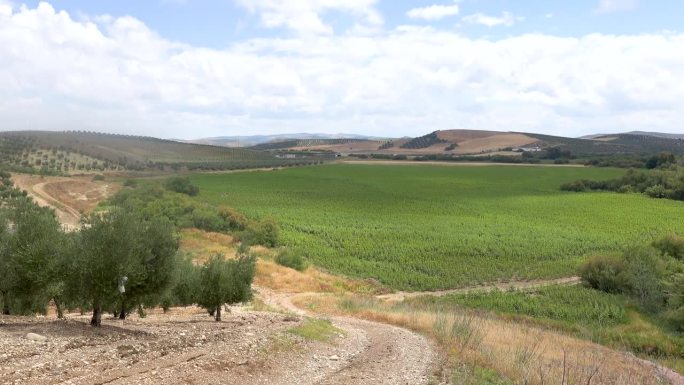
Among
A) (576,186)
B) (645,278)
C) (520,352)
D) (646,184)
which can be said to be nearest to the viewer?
(520,352)

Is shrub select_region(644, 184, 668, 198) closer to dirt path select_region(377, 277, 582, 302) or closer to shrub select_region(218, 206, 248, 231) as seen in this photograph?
dirt path select_region(377, 277, 582, 302)

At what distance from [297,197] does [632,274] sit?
2851 inches

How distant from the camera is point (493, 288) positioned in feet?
148

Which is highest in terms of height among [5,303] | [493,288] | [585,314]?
[5,303]

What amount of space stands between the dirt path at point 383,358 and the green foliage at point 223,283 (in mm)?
5752

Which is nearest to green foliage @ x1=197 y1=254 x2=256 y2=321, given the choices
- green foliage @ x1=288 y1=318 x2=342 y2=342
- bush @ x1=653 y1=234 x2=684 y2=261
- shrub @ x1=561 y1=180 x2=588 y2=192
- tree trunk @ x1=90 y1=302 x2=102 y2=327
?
green foliage @ x1=288 y1=318 x2=342 y2=342

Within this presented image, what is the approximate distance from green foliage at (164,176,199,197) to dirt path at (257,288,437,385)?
250 ft

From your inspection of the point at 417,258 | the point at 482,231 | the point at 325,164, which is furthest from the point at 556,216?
the point at 325,164

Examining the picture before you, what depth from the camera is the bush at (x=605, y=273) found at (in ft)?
144

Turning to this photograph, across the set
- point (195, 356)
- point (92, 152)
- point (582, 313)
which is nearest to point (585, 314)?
point (582, 313)

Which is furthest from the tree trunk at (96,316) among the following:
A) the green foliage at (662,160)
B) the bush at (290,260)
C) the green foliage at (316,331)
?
the green foliage at (662,160)

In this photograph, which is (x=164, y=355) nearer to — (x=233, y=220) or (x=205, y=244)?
(x=205, y=244)

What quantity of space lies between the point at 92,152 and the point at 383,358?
91219 mm

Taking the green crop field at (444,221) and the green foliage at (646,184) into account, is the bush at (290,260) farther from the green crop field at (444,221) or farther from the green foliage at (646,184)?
the green foliage at (646,184)
